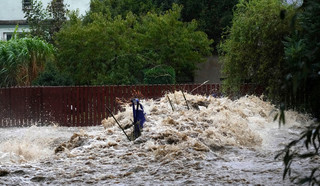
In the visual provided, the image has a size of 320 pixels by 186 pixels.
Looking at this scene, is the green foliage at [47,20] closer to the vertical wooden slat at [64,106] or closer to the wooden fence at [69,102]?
the wooden fence at [69,102]

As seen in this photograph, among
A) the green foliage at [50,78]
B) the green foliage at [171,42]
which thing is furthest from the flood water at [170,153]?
the green foliage at [171,42]

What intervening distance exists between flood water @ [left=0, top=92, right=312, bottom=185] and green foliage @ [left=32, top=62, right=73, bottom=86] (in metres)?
7.85

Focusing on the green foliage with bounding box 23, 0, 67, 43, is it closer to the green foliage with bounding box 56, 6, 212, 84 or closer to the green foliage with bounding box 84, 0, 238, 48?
the green foliage with bounding box 84, 0, 238, 48

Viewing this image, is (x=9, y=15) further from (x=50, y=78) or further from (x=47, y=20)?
(x=50, y=78)

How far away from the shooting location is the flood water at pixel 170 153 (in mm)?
7684

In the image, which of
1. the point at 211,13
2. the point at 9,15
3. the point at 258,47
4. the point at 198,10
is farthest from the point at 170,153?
the point at 9,15

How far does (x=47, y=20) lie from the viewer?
3002 centimetres

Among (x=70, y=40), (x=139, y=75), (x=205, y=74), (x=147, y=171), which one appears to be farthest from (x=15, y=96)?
(x=205, y=74)

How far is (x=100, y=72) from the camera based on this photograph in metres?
24.3

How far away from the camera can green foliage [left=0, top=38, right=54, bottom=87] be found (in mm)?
20922

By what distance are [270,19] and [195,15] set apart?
17.2m

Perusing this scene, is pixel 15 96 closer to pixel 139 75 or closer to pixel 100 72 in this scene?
pixel 100 72

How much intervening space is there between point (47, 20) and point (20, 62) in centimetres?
954

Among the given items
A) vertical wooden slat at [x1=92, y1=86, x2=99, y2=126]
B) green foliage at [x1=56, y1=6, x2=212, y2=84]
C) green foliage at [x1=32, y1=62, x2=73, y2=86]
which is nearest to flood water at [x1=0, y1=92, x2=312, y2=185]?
vertical wooden slat at [x1=92, y1=86, x2=99, y2=126]
